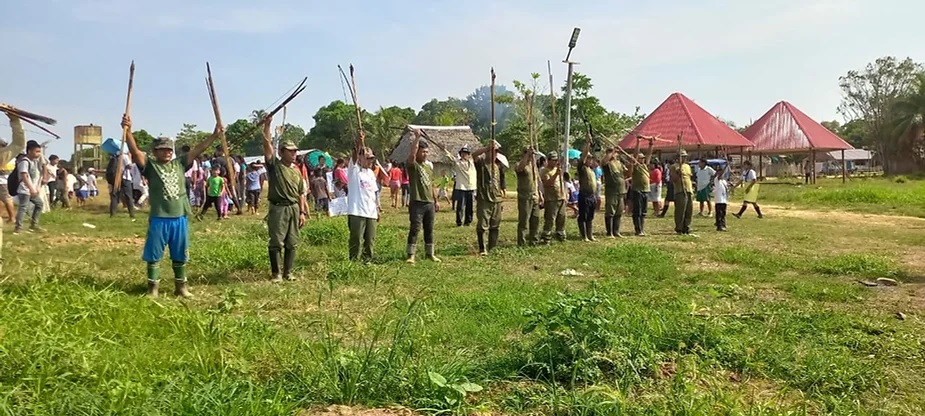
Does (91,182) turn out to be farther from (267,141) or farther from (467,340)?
(467,340)

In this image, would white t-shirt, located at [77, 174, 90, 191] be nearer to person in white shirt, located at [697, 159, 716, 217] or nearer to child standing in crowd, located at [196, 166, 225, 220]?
child standing in crowd, located at [196, 166, 225, 220]

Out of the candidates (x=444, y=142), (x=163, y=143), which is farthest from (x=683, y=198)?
(x=444, y=142)

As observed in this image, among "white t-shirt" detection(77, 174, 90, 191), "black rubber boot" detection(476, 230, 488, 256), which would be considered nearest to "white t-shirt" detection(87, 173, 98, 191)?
"white t-shirt" detection(77, 174, 90, 191)

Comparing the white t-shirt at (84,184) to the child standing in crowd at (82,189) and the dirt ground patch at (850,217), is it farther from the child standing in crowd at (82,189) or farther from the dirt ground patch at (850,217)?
the dirt ground patch at (850,217)

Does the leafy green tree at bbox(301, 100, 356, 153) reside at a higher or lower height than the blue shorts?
higher

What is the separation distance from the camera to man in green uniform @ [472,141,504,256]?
33.5 feet

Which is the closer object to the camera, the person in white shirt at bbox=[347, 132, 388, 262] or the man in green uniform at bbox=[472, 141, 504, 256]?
→ the person in white shirt at bbox=[347, 132, 388, 262]

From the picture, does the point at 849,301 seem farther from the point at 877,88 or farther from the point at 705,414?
the point at 877,88

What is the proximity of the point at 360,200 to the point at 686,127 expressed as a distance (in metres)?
28.4

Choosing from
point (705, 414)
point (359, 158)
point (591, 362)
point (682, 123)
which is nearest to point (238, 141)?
point (359, 158)

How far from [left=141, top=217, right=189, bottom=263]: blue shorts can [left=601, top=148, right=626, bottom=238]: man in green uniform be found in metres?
7.58

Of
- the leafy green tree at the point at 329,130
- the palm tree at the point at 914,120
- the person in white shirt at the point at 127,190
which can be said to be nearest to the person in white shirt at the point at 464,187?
the person in white shirt at the point at 127,190

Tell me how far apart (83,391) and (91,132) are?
24433mm

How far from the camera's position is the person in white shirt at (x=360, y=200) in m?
8.71
